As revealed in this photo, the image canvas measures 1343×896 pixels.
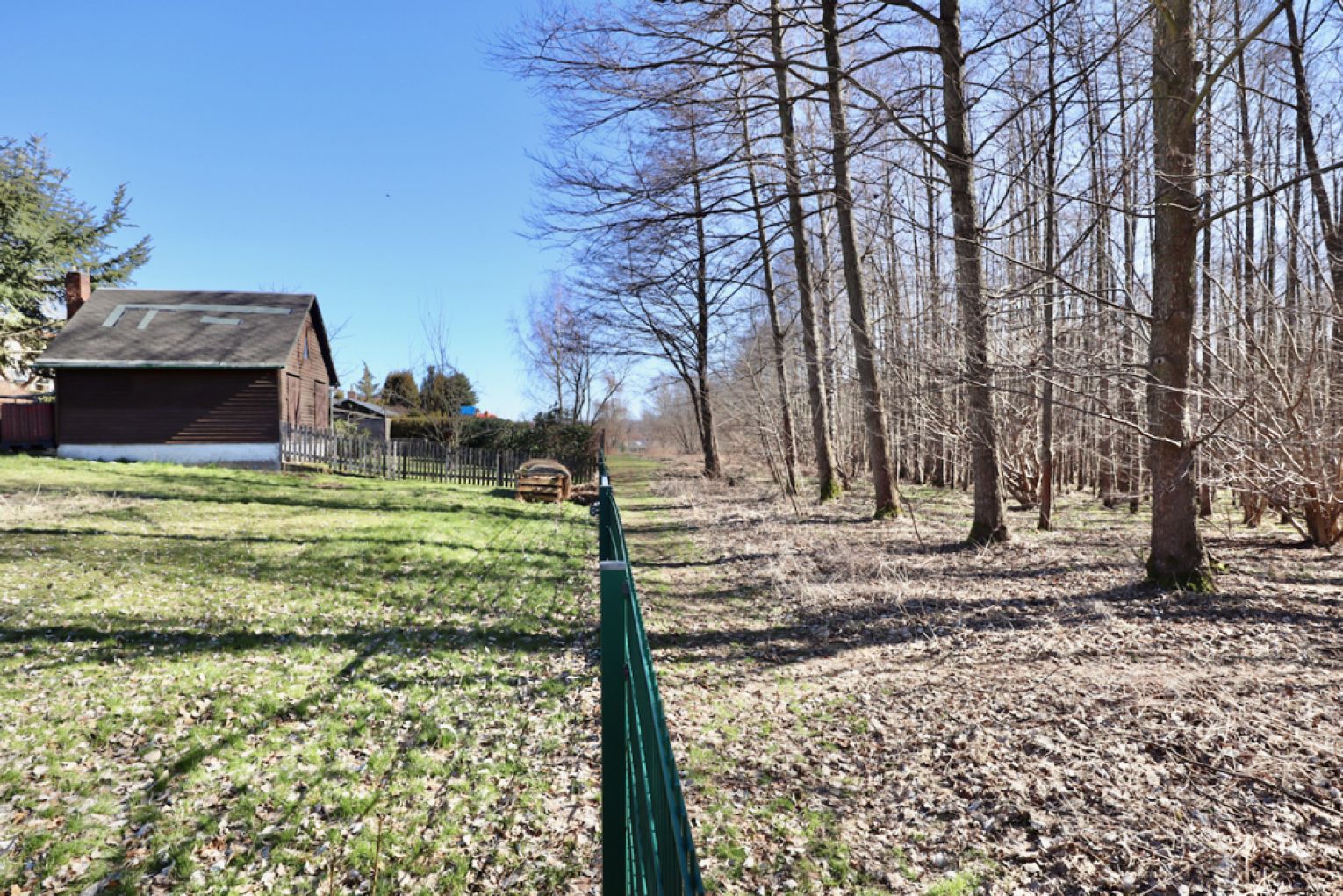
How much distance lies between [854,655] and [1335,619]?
4.24m

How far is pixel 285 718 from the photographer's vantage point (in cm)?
456

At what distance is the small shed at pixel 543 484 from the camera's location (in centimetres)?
1945

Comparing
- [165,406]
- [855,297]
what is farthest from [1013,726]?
[165,406]

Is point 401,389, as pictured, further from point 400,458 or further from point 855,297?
point 855,297

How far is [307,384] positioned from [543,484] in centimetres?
1431

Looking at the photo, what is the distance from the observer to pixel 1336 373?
7.96 m

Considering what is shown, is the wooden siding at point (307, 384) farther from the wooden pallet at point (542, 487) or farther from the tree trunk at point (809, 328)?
the tree trunk at point (809, 328)

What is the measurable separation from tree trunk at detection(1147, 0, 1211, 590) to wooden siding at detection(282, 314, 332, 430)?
25.1 metres

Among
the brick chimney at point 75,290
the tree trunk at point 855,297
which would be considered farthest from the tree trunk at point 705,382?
the brick chimney at point 75,290

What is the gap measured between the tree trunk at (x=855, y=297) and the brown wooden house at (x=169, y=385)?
19.8 meters

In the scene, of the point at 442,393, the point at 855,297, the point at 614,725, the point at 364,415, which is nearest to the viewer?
the point at 614,725

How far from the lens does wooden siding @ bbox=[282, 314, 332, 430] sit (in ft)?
81.4

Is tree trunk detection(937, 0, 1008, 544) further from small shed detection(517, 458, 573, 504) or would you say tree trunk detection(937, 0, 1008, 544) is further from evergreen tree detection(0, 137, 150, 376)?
evergreen tree detection(0, 137, 150, 376)

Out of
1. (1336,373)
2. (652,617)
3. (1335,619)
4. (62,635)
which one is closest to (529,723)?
(652,617)
